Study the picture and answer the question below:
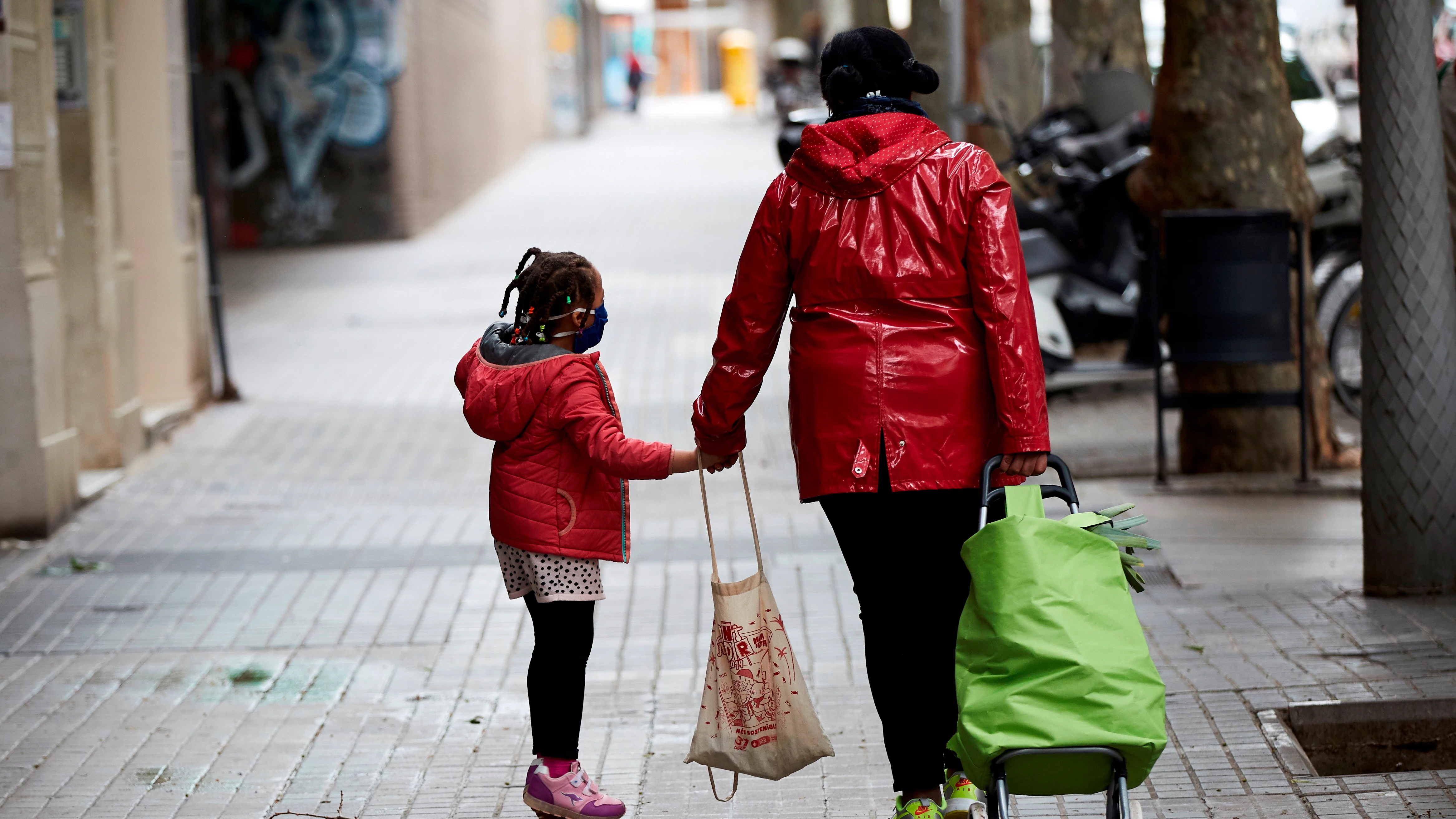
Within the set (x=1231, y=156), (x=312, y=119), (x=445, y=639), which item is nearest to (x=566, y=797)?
(x=445, y=639)

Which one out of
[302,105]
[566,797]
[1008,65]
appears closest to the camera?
[566,797]

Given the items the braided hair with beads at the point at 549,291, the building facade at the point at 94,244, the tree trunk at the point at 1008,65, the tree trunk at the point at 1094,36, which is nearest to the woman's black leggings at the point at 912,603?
the braided hair with beads at the point at 549,291

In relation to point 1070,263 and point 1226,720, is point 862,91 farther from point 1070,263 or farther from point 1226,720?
point 1070,263

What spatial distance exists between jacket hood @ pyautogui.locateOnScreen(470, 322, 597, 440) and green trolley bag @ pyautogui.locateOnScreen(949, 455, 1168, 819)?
1.02 metres

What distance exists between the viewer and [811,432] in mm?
3529

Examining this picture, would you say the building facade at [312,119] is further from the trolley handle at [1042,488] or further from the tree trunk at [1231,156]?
the trolley handle at [1042,488]

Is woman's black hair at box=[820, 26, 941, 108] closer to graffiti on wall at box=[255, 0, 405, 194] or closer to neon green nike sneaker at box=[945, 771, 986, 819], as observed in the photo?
neon green nike sneaker at box=[945, 771, 986, 819]

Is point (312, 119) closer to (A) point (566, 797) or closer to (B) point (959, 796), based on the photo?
(A) point (566, 797)

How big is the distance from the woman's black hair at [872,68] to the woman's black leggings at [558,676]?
1263mm

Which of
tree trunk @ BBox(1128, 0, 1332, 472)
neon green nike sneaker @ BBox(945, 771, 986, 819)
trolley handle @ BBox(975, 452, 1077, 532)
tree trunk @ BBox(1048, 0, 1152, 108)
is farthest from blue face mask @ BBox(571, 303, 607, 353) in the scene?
tree trunk @ BBox(1048, 0, 1152, 108)

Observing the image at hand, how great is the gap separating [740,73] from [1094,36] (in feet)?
130

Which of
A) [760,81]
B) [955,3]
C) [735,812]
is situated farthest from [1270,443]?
[760,81]

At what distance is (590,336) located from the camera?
382 cm

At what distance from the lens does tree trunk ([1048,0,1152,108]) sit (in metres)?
13.9
